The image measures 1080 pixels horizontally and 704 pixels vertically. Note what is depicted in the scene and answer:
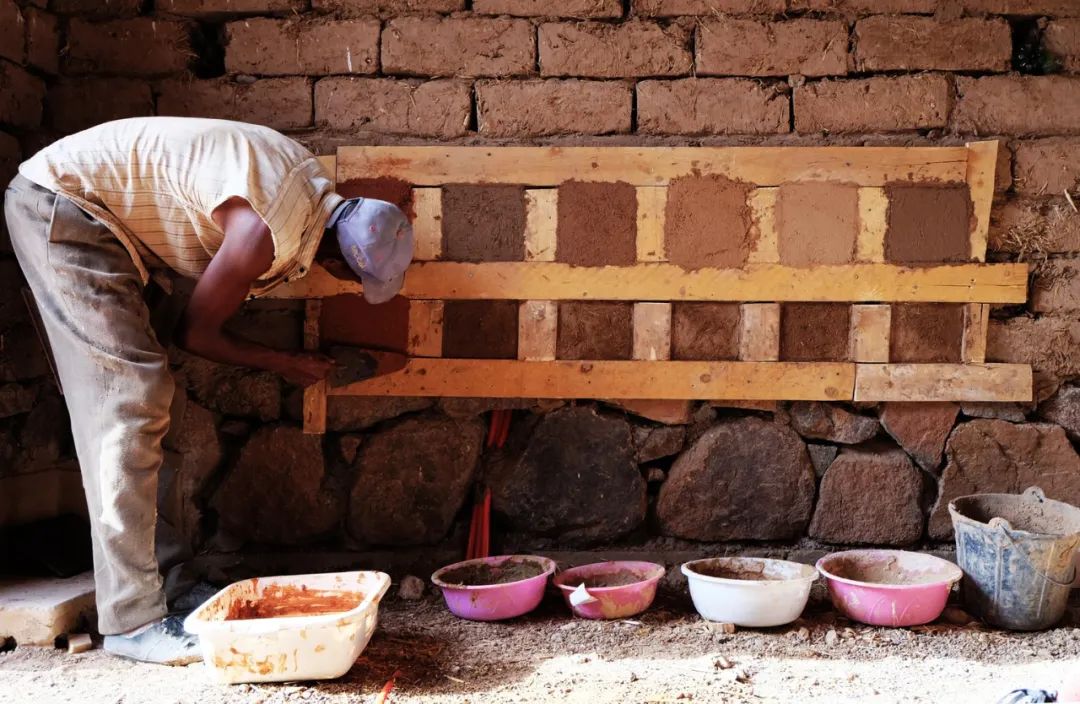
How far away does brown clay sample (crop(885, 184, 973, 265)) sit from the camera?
136 inches

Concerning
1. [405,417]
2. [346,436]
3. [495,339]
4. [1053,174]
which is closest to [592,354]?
[495,339]

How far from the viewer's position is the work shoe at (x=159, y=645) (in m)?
2.66

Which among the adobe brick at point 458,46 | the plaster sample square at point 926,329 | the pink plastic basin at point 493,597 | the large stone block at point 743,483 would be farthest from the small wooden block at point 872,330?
the adobe brick at point 458,46

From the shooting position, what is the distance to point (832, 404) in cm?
356

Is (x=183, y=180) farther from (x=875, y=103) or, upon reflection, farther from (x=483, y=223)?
(x=875, y=103)

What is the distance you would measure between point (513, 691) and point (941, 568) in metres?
1.67

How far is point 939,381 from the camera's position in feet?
11.4

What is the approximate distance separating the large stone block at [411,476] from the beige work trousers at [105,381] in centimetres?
97

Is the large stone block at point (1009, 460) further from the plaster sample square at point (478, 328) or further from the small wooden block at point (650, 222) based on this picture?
the plaster sample square at point (478, 328)

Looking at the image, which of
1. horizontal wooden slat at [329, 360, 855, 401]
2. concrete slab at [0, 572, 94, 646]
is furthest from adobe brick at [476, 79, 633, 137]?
concrete slab at [0, 572, 94, 646]

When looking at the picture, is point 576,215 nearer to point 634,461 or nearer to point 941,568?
point 634,461

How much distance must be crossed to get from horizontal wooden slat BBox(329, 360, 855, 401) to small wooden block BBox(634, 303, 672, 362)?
54 mm

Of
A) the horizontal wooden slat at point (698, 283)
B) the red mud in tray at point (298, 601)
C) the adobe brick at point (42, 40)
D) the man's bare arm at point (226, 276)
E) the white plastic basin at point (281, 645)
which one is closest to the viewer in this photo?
the white plastic basin at point (281, 645)

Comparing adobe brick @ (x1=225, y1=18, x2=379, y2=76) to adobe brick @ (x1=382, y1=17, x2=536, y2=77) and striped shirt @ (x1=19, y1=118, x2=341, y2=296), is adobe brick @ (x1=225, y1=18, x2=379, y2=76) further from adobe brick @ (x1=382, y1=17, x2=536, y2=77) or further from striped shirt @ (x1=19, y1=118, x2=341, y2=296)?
striped shirt @ (x1=19, y1=118, x2=341, y2=296)
